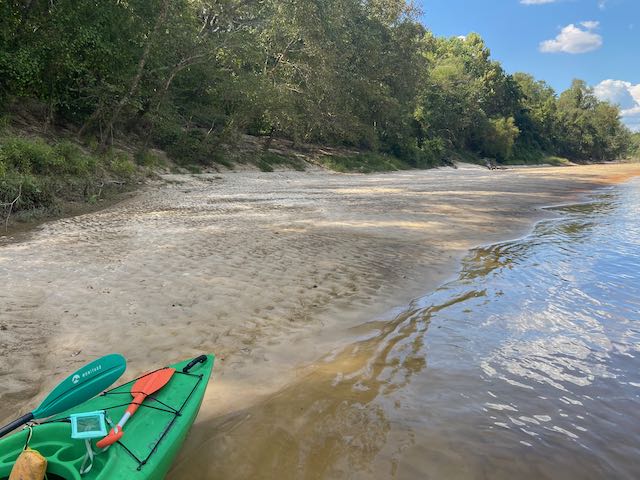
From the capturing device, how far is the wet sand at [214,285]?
430 centimetres

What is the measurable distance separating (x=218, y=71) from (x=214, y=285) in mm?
19263

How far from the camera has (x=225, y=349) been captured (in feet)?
15.0

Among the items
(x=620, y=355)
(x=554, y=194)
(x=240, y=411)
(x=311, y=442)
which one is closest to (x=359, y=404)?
(x=311, y=442)

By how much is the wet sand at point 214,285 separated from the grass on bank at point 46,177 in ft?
3.95

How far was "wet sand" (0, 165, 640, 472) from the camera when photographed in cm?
430

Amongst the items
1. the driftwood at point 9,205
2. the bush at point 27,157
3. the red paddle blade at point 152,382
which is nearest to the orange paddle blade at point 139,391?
the red paddle blade at point 152,382

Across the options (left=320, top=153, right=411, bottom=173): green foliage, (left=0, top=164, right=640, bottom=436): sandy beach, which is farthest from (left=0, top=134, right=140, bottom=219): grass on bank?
(left=320, top=153, right=411, bottom=173): green foliage

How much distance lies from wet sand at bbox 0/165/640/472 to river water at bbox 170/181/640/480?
0.33m

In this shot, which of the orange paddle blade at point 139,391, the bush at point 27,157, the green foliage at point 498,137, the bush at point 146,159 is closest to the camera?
the orange paddle blade at point 139,391

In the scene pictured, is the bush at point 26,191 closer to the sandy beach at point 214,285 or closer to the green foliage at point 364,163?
the sandy beach at point 214,285

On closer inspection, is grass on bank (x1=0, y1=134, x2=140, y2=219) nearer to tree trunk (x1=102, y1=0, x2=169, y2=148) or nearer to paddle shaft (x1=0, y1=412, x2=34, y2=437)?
tree trunk (x1=102, y1=0, x2=169, y2=148)

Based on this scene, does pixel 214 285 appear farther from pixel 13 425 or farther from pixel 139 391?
pixel 13 425

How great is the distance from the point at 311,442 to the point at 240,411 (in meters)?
0.71

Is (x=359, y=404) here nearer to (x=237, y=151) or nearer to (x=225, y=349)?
(x=225, y=349)
